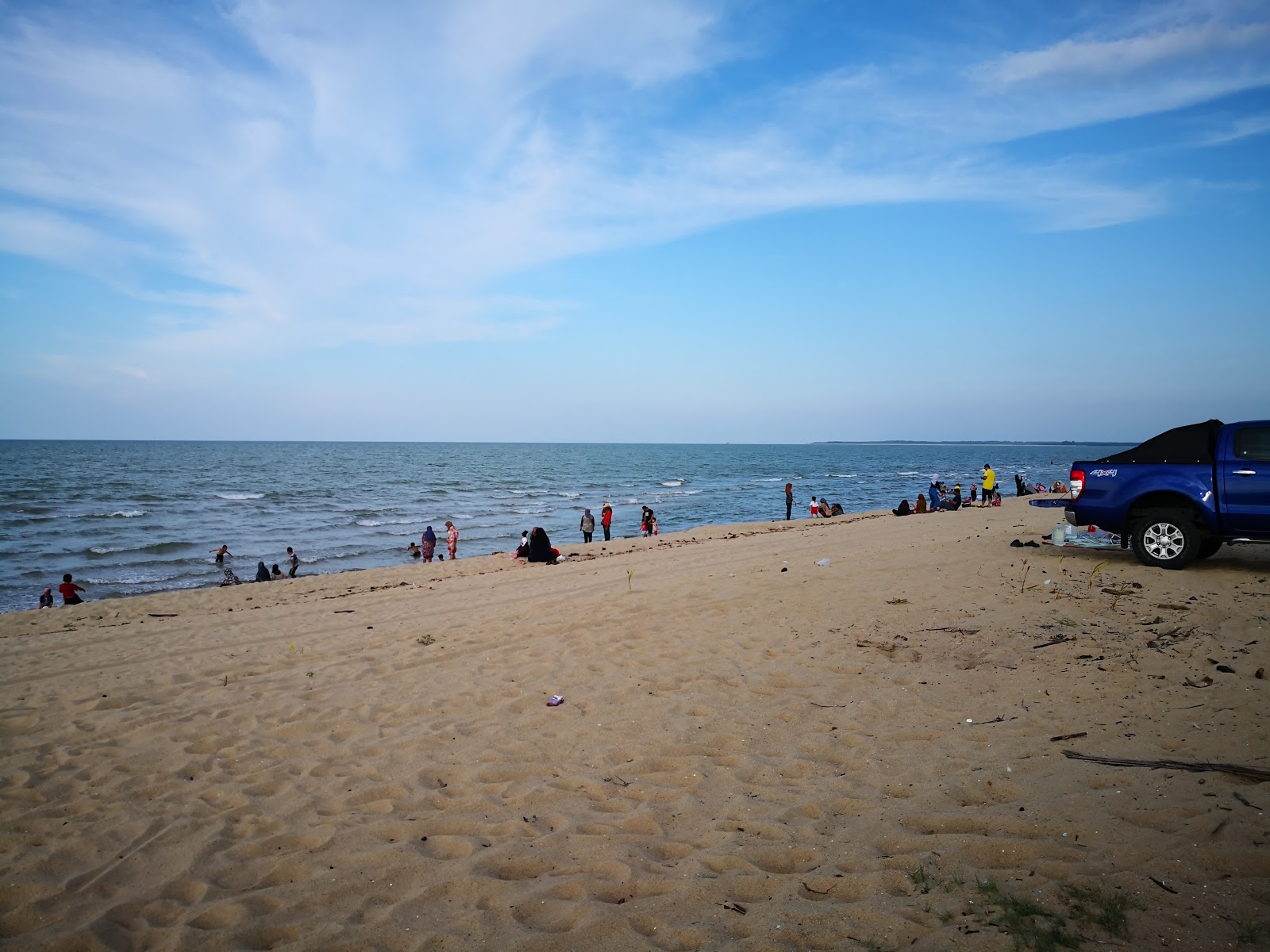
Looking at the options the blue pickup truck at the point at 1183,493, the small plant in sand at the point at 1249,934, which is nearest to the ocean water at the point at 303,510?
the blue pickup truck at the point at 1183,493

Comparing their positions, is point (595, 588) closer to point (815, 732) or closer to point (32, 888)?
point (815, 732)

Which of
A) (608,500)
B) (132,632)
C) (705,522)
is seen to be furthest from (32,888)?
(608,500)

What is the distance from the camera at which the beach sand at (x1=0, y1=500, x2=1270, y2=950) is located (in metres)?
3.40

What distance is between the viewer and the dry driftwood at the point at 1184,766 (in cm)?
409

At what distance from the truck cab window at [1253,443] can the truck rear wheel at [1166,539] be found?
97cm

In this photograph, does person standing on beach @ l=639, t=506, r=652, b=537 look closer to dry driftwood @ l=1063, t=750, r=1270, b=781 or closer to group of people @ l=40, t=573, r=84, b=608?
group of people @ l=40, t=573, r=84, b=608

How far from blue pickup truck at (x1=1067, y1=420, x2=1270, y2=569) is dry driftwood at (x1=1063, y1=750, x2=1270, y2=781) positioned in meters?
6.00

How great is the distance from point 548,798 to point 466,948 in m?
1.53

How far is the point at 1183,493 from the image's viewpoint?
9.01 metres

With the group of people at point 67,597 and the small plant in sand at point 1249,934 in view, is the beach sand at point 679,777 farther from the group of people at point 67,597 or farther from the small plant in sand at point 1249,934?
the group of people at point 67,597

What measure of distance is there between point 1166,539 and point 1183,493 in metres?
0.68

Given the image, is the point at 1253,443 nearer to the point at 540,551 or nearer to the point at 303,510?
the point at 540,551

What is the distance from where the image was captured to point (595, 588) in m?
12.4

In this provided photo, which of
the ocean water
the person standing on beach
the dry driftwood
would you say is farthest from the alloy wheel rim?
the person standing on beach
